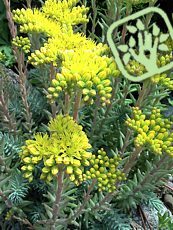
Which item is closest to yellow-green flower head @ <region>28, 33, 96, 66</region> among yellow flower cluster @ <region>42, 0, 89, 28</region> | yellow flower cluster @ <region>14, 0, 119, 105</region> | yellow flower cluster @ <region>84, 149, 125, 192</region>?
yellow flower cluster @ <region>14, 0, 119, 105</region>

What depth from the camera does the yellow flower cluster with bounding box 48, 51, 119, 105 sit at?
2.38ft

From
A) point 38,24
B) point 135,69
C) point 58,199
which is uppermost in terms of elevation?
point 38,24

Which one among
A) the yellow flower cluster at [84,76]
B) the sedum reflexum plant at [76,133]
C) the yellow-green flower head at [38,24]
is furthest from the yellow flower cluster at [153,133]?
the yellow-green flower head at [38,24]

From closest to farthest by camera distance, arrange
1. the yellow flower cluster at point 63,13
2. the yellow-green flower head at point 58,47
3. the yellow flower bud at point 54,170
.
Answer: the yellow flower bud at point 54,170 < the yellow-green flower head at point 58,47 < the yellow flower cluster at point 63,13

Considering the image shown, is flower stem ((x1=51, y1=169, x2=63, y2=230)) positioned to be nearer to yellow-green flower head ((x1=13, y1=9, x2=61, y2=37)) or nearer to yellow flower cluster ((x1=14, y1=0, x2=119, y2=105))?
yellow flower cluster ((x1=14, y1=0, x2=119, y2=105))

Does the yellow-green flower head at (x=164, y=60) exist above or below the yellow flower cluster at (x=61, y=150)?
above

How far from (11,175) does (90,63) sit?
412 millimetres

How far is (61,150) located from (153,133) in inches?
7.5

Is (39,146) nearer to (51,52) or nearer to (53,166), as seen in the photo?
(53,166)

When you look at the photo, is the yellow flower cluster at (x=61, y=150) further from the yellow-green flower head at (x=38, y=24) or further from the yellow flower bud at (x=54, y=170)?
the yellow-green flower head at (x=38, y=24)

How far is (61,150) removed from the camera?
0.73m

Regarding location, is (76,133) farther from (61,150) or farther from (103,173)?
(103,173)

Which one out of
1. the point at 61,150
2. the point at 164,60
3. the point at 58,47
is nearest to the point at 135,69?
the point at 164,60

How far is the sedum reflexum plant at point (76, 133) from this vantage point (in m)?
0.75
